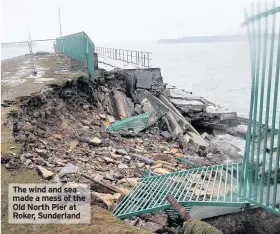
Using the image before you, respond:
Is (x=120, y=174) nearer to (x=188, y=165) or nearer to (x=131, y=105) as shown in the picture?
(x=188, y=165)

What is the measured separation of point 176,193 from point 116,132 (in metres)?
4.04

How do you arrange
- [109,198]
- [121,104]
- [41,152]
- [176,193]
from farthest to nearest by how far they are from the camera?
[121,104] → [41,152] → [176,193] → [109,198]

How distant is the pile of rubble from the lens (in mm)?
4684

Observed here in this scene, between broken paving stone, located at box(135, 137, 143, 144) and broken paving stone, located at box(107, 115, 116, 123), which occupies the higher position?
broken paving stone, located at box(107, 115, 116, 123)

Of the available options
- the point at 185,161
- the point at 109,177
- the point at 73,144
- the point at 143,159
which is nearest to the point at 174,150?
the point at 185,161

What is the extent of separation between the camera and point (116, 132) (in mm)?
7879

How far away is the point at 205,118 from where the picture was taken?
11.2 metres

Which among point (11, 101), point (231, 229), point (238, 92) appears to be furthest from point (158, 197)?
point (238, 92)

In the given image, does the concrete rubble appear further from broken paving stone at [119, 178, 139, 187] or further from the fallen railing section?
the fallen railing section

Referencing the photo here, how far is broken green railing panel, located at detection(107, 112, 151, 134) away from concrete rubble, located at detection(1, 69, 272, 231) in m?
0.04

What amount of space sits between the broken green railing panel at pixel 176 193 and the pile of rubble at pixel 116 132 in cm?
22

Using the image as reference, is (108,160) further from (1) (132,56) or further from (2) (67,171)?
(1) (132,56)

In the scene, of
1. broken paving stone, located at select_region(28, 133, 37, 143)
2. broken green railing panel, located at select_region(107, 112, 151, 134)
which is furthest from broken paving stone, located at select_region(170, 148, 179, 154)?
broken paving stone, located at select_region(28, 133, 37, 143)

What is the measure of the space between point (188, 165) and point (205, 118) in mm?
4663
